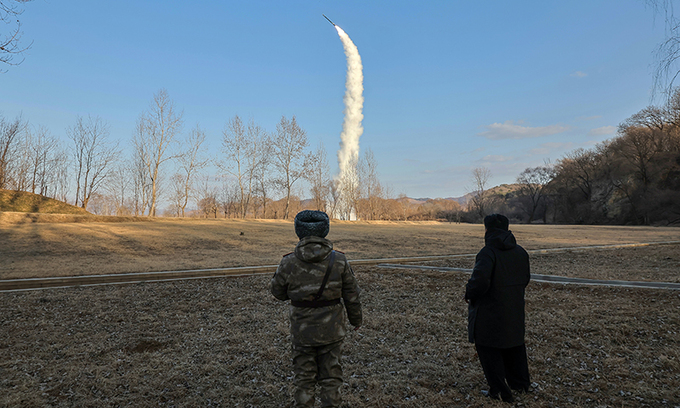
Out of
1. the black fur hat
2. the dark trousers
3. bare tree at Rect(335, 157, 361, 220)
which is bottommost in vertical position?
the dark trousers

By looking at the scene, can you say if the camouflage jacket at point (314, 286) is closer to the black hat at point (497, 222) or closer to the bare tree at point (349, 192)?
the black hat at point (497, 222)

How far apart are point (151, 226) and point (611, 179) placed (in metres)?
66.6

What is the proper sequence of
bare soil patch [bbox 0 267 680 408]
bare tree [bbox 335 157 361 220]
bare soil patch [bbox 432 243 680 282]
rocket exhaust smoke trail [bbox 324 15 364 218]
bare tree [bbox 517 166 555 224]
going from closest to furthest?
bare soil patch [bbox 0 267 680 408], bare soil patch [bbox 432 243 680 282], rocket exhaust smoke trail [bbox 324 15 364 218], bare tree [bbox 335 157 361 220], bare tree [bbox 517 166 555 224]

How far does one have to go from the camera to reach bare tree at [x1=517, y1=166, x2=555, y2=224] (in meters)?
70.8

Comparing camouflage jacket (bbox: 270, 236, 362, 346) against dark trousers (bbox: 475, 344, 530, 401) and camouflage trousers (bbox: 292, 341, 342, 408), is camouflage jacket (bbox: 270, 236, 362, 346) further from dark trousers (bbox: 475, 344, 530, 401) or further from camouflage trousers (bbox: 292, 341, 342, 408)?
dark trousers (bbox: 475, 344, 530, 401)

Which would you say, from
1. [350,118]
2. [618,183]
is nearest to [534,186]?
[618,183]

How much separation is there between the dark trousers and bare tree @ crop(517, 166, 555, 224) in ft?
247

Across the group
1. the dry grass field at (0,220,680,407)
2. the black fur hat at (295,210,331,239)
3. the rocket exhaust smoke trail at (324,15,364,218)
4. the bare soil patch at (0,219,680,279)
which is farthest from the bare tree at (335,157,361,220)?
the black fur hat at (295,210,331,239)

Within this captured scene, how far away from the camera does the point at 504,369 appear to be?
3.76 m

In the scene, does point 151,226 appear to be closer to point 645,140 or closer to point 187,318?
point 187,318

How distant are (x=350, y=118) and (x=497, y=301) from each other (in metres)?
51.9

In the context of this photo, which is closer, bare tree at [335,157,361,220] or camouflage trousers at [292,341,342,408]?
camouflage trousers at [292,341,342,408]

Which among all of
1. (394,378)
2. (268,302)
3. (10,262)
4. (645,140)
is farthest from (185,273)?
(645,140)

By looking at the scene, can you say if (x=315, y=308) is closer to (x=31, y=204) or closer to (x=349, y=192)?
(x=31, y=204)
